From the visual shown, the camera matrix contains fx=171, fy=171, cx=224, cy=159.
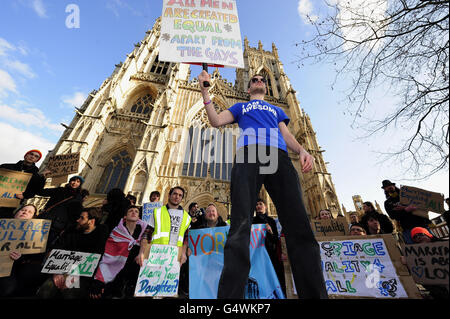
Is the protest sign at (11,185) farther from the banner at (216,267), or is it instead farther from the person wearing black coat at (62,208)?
the banner at (216,267)

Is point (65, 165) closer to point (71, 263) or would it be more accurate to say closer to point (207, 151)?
point (71, 263)

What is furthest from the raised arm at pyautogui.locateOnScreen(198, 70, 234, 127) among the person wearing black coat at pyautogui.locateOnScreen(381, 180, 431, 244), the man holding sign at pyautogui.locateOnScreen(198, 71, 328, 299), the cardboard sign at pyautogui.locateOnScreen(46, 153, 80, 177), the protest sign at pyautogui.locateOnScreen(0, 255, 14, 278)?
the cardboard sign at pyautogui.locateOnScreen(46, 153, 80, 177)

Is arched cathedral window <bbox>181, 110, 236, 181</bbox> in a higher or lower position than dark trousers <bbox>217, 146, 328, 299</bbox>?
higher

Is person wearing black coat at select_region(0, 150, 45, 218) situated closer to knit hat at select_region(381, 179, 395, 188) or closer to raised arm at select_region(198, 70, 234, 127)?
raised arm at select_region(198, 70, 234, 127)

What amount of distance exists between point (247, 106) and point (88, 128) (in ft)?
45.0

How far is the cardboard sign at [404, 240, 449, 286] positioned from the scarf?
3.49 meters

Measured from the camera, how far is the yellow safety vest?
2.60 meters

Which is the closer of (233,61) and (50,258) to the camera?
(233,61)

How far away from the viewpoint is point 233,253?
1.03m

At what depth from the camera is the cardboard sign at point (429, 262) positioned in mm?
1420

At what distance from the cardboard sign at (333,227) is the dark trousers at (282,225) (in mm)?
2861

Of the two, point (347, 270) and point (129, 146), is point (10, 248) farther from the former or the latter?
point (129, 146)

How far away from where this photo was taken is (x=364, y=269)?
248 cm

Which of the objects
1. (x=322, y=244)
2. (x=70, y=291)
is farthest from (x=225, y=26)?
(x=70, y=291)
